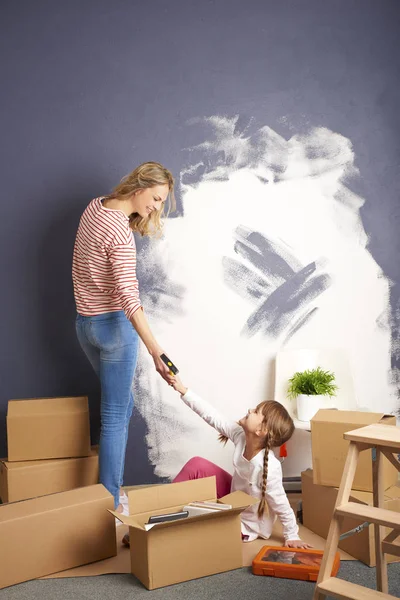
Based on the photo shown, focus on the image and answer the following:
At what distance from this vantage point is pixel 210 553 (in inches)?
79.3

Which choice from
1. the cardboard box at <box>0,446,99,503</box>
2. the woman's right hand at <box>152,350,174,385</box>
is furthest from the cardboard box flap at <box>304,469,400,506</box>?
the cardboard box at <box>0,446,99,503</box>

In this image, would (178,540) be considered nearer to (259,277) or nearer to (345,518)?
(345,518)

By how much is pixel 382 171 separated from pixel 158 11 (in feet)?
4.08

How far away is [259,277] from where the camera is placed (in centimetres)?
289

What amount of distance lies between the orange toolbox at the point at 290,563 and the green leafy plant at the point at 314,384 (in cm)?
75

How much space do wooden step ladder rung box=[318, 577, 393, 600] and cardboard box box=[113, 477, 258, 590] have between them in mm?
407

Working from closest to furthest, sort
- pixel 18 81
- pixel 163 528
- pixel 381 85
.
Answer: pixel 163 528, pixel 18 81, pixel 381 85

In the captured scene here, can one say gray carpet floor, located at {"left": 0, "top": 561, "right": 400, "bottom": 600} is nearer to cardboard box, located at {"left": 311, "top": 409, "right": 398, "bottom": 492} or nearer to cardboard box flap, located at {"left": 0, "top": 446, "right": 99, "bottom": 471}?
cardboard box, located at {"left": 311, "top": 409, "right": 398, "bottom": 492}

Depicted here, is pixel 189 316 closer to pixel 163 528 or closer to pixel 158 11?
pixel 163 528

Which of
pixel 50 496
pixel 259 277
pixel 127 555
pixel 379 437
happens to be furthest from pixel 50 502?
pixel 259 277

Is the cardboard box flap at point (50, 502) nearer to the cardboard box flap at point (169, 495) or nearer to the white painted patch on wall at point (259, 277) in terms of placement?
the cardboard box flap at point (169, 495)

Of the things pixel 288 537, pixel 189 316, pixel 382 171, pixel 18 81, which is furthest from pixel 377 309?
pixel 18 81

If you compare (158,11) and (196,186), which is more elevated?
(158,11)

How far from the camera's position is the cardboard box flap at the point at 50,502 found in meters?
2.00
